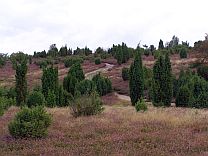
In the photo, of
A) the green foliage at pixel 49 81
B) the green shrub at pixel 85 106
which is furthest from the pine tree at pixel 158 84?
A: the green shrub at pixel 85 106

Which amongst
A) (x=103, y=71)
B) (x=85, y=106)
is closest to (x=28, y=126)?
(x=85, y=106)

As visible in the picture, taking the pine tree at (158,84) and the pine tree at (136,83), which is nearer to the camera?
the pine tree at (158,84)

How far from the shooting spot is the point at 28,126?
13.9 m

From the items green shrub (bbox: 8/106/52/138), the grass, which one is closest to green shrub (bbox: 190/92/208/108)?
the grass

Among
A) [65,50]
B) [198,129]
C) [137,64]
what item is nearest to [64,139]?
[198,129]

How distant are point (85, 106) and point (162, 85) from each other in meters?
19.5

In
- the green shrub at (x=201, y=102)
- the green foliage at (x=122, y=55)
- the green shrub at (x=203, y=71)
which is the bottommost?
the green shrub at (x=201, y=102)

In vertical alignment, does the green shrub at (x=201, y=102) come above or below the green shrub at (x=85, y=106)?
below

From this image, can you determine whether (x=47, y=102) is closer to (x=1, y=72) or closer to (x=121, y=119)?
(x=121, y=119)

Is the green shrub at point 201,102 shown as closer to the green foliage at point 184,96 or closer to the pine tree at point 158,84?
the green foliage at point 184,96

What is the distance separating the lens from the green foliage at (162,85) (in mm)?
37875

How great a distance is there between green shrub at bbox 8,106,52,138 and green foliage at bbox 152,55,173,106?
23686mm

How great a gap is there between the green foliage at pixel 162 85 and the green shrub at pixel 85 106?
692 inches

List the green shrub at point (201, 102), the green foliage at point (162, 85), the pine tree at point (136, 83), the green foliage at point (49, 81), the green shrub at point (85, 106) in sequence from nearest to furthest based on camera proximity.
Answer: the green shrub at point (85, 106)
the green shrub at point (201, 102)
the green foliage at point (162, 85)
the green foliage at point (49, 81)
the pine tree at point (136, 83)
